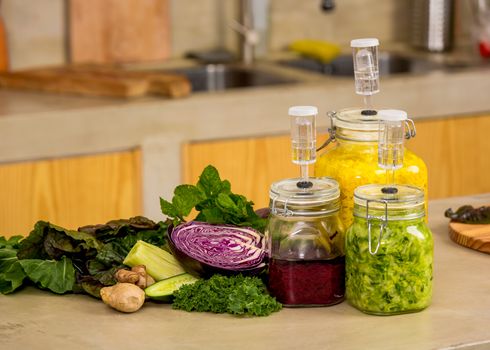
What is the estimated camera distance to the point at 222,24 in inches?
164

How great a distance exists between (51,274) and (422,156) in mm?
2029

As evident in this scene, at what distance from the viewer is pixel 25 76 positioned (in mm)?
3537

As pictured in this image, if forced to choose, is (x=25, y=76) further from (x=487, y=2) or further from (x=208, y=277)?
(x=208, y=277)

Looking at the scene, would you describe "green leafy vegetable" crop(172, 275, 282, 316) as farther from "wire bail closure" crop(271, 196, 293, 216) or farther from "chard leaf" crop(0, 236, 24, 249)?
"chard leaf" crop(0, 236, 24, 249)

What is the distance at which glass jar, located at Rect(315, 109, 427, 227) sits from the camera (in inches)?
69.1

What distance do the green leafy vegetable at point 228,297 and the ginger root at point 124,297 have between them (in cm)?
6

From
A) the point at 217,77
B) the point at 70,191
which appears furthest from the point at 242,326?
the point at 217,77

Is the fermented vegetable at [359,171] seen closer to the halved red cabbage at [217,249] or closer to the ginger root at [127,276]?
the halved red cabbage at [217,249]

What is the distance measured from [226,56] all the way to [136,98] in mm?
774

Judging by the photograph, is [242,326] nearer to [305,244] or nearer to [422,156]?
[305,244]

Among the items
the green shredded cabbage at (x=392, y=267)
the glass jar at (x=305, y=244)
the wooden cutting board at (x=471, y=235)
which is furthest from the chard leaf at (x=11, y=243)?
the wooden cutting board at (x=471, y=235)

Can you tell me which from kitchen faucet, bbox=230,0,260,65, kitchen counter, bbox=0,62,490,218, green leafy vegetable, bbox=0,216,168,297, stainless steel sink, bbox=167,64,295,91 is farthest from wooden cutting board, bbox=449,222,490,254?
kitchen faucet, bbox=230,0,260,65

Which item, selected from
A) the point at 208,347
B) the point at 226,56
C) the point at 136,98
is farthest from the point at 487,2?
the point at 208,347

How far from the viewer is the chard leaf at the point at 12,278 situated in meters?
1.78
